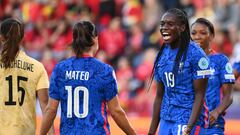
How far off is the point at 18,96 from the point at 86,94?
774 millimetres

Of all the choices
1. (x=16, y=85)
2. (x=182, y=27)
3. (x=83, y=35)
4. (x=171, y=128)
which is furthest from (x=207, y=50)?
(x=16, y=85)

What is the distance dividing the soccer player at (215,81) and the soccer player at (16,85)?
207cm

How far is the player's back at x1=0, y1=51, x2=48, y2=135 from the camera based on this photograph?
8.80m

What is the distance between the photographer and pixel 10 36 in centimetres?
876

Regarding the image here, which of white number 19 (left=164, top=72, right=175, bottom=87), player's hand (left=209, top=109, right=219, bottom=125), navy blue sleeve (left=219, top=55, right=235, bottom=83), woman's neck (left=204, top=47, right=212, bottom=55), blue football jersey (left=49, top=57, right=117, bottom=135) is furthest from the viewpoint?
woman's neck (left=204, top=47, right=212, bottom=55)

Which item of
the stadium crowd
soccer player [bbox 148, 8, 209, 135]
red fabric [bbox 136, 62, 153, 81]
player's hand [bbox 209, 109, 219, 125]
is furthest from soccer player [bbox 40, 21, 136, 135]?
red fabric [bbox 136, 62, 153, 81]

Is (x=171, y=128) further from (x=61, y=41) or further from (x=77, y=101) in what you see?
(x=61, y=41)

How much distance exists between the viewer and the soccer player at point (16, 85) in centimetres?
878

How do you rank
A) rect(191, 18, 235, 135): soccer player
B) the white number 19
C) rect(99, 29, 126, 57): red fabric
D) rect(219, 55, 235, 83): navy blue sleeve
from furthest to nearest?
rect(99, 29, 126, 57): red fabric, rect(219, 55, 235, 83): navy blue sleeve, rect(191, 18, 235, 135): soccer player, the white number 19

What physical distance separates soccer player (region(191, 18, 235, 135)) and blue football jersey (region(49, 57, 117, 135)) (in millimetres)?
1817

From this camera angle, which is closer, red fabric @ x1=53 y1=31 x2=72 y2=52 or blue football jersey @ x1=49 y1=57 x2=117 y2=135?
blue football jersey @ x1=49 y1=57 x2=117 y2=135

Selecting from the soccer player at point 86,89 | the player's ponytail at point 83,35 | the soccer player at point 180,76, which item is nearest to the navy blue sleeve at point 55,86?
the soccer player at point 86,89

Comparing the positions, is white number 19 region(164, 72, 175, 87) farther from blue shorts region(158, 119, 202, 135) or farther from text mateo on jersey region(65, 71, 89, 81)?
text mateo on jersey region(65, 71, 89, 81)

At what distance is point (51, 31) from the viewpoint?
73.0 feet
